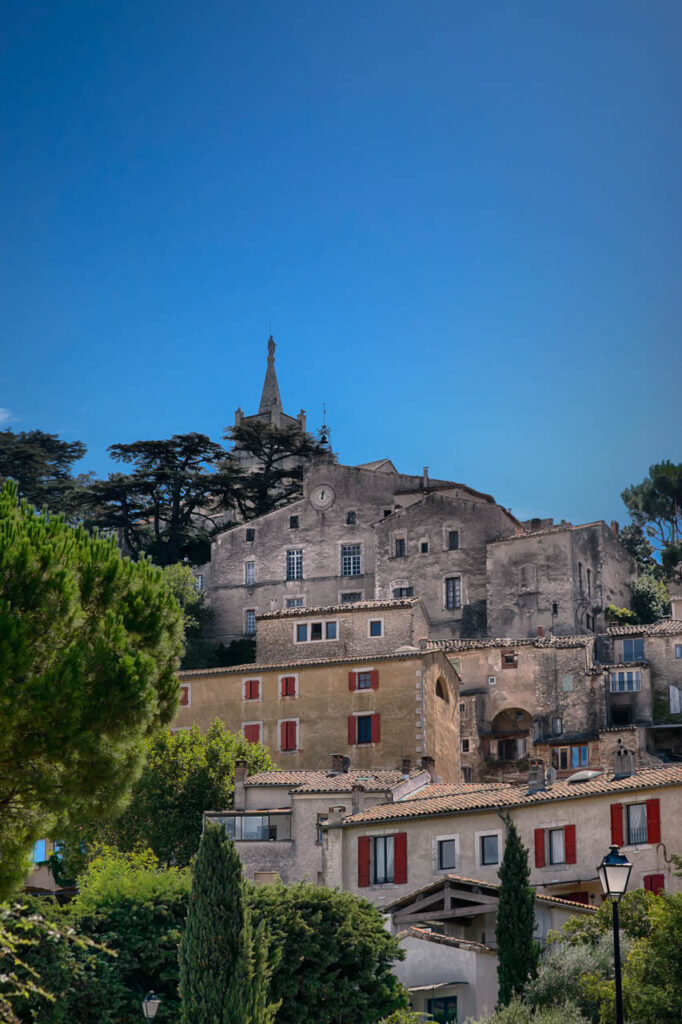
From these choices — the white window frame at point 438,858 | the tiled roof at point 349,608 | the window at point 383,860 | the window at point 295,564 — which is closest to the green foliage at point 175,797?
the window at point 383,860

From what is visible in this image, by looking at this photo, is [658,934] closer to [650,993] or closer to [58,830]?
[650,993]

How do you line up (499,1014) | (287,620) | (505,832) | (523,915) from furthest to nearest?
(287,620), (505,832), (523,915), (499,1014)

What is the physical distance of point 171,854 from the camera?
48188 mm

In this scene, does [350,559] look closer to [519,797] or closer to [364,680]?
[364,680]

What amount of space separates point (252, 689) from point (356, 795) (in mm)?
14287

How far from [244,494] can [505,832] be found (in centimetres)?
4887

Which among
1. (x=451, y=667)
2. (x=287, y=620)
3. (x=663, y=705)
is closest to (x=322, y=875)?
(x=451, y=667)

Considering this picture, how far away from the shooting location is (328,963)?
1310 inches

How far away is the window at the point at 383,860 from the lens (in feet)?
137

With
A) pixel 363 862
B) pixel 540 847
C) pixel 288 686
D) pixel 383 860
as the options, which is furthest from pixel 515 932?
pixel 288 686

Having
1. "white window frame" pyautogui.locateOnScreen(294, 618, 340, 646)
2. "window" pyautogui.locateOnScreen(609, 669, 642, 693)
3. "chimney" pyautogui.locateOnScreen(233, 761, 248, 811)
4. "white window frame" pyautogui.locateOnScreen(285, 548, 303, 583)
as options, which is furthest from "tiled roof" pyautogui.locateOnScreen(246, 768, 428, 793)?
"white window frame" pyautogui.locateOnScreen(285, 548, 303, 583)

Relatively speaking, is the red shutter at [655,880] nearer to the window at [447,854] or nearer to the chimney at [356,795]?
the window at [447,854]

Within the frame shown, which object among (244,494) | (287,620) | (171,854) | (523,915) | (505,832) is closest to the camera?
(523,915)

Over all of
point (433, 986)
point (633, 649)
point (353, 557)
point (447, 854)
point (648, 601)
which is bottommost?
point (433, 986)
